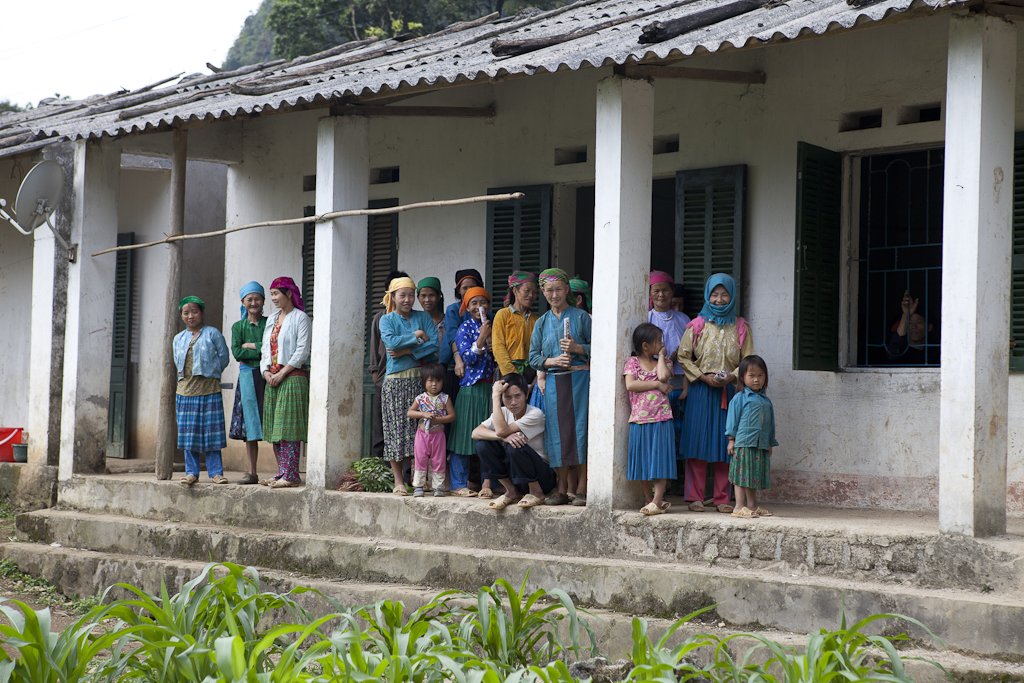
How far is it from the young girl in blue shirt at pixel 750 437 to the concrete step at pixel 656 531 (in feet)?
0.63

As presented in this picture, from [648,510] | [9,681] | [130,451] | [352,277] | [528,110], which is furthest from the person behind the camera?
[130,451]

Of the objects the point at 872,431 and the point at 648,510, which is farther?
the point at 872,431

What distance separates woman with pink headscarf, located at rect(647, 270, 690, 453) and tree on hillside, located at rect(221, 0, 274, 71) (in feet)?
103

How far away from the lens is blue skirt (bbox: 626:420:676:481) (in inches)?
217

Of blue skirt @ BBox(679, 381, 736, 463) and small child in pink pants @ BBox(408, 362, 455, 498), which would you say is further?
small child in pink pants @ BBox(408, 362, 455, 498)

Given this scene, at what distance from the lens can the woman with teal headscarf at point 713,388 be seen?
19.6 feet

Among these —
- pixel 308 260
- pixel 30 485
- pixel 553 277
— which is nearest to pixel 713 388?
pixel 553 277

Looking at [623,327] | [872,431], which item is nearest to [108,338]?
[623,327]

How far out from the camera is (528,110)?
779 cm

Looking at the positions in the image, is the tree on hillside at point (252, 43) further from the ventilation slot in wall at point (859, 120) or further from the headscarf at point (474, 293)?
the ventilation slot in wall at point (859, 120)

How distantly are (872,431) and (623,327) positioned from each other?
1721 mm

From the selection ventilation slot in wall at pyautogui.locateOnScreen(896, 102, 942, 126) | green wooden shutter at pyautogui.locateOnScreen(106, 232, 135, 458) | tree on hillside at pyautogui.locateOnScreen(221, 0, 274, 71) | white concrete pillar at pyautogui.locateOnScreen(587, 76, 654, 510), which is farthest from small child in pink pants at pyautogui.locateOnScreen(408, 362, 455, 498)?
tree on hillside at pyautogui.locateOnScreen(221, 0, 274, 71)

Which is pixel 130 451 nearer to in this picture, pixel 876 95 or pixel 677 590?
pixel 677 590

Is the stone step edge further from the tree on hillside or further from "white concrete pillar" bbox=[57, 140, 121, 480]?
the tree on hillside
